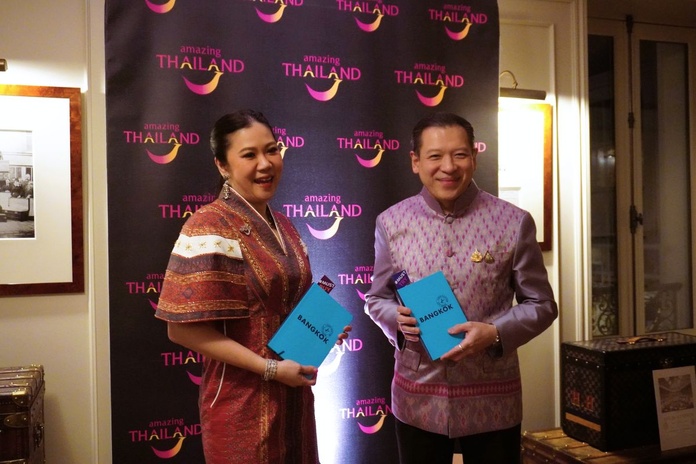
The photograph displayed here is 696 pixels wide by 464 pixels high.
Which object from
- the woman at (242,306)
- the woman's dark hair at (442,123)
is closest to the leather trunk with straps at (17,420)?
the woman at (242,306)

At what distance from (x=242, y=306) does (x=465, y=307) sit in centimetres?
66

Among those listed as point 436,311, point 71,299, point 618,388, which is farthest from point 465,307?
point 71,299

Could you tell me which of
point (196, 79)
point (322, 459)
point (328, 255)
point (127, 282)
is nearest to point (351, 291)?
point (328, 255)

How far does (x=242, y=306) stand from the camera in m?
1.45

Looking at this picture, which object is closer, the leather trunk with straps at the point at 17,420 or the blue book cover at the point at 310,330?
the blue book cover at the point at 310,330

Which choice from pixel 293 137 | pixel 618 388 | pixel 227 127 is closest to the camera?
pixel 227 127

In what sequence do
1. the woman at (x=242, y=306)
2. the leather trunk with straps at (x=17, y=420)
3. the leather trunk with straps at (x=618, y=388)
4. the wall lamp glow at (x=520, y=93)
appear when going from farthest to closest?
1. the wall lamp glow at (x=520, y=93)
2. the leather trunk with straps at (x=618, y=388)
3. the leather trunk with straps at (x=17, y=420)
4. the woman at (x=242, y=306)

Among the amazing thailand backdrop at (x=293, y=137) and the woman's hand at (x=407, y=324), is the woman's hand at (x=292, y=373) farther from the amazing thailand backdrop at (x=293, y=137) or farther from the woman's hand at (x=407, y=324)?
the amazing thailand backdrop at (x=293, y=137)

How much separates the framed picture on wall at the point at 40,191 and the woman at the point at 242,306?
106 centimetres

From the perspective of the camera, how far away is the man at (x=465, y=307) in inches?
66.2

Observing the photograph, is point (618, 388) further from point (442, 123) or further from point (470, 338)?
point (442, 123)

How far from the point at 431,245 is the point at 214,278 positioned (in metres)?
0.67

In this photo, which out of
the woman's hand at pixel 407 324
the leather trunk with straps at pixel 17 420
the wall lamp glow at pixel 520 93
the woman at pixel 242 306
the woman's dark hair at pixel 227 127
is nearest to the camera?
the woman at pixel 242 306

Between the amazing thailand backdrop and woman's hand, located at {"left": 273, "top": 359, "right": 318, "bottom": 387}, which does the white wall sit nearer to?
the amazing thailand backdrop
